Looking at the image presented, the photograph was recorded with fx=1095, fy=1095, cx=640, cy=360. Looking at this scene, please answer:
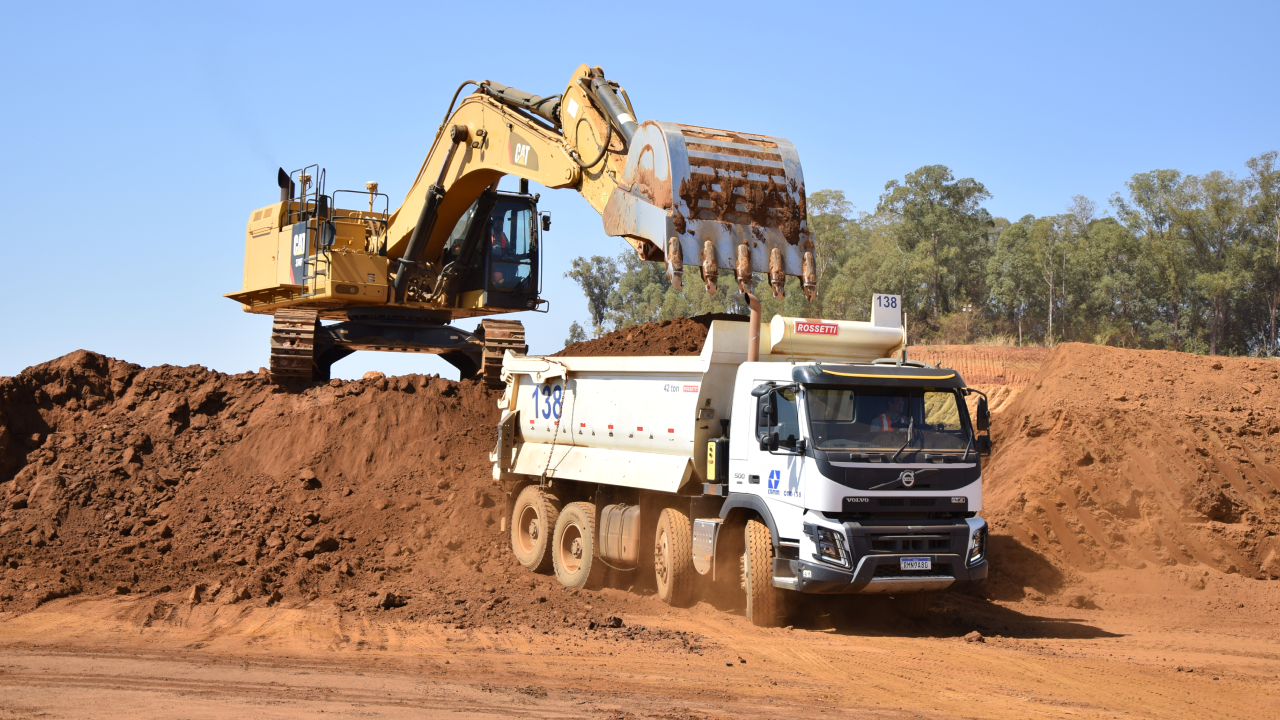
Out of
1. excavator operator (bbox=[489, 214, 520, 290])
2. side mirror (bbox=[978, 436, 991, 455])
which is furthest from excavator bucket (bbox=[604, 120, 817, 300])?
excavator operator (bbox=[489, 214, 520, 290])

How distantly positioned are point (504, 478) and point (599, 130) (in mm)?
5806

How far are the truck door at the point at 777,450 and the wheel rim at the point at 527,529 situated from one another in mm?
4940

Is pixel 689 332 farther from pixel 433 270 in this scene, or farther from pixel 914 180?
pixel 914 180

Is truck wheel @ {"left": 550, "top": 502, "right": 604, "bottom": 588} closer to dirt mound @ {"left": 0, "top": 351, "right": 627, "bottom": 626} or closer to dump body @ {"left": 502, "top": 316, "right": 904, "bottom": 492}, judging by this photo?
dirt mound @ {"left": 0, "top": 351, "right": 627, "bottom": 626}

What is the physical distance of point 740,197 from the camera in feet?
41.6

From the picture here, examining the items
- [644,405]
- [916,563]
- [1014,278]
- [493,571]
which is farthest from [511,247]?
[1014,278]

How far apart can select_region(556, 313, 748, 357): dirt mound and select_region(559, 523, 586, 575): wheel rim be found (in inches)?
165

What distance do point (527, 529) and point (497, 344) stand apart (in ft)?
18.2

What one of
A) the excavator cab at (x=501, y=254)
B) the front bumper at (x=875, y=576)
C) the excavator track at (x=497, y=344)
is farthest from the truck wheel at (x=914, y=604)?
the excavator cab at (x=501, y=254)

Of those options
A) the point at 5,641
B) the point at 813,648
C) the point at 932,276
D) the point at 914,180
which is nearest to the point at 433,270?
the point at 5,641

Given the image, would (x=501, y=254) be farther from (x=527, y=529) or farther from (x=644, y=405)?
(x=644, y=405)

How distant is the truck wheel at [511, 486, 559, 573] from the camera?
618 inches

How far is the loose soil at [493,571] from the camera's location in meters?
9.29

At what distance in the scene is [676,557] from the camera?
13133 millimetres
